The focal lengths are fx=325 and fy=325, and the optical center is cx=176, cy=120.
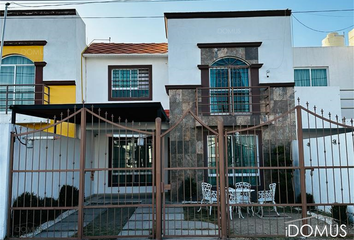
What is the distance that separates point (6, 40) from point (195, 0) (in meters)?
7.04

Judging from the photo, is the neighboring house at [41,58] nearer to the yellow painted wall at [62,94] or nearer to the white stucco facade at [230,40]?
the yellow painted wall at [62,94]

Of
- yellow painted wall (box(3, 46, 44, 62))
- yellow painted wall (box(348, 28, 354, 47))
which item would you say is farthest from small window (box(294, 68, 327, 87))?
yellow painted wall (box(3, 46, 44, 62))

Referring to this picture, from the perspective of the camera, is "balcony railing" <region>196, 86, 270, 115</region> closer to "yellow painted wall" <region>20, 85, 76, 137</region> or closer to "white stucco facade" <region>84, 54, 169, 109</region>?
"white stucco facade" <region>84, 54, 169, 109</region>

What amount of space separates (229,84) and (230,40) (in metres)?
1.60

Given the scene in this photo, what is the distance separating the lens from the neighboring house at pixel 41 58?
1169 centimetres

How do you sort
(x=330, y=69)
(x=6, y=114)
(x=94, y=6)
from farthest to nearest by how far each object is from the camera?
(x=330, y=69), (x=94, y=6), (x=6, y=114)

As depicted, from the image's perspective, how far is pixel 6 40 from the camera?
11.8 meters

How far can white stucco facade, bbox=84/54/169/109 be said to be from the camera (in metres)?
12.4

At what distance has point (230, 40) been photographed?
37.7 feet

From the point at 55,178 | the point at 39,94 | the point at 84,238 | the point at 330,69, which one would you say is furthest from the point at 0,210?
the point at 330,69

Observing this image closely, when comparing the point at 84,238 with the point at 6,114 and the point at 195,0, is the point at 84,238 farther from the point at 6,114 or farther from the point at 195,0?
the point at 195,0

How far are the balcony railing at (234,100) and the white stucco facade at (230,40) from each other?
1.46 feet

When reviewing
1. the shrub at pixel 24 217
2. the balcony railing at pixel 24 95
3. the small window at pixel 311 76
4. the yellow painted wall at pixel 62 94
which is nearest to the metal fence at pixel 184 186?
the shrub at pixel 24 217

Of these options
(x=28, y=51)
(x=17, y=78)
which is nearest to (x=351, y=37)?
(x=28, y=51)
